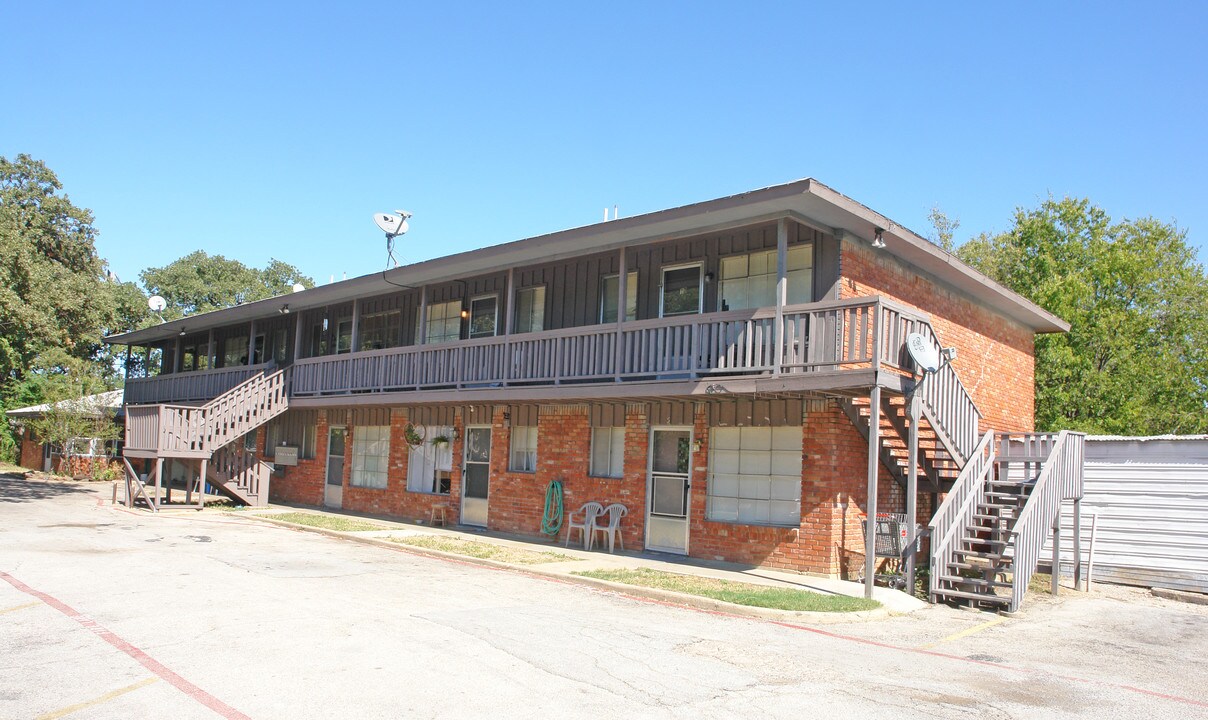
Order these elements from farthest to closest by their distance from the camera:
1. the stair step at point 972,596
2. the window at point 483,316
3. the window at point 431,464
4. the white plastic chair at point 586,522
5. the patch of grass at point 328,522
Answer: the window at point 431,464 → the window at point 483,316 → the patch of grass at point 328,522 → the white plastic chair at point 586,522 → the stair step at point 972,596

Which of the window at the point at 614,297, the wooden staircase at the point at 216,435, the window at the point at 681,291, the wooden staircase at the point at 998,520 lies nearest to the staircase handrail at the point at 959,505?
the wooden staircase at the point at 998,520

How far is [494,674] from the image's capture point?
23.3 ft

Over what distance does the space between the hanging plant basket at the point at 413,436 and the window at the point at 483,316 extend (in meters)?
2.59

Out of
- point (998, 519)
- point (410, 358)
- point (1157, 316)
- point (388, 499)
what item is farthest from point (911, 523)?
point (1157, 316)

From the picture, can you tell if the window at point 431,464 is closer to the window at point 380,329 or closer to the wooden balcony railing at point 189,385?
the window at point 380,329

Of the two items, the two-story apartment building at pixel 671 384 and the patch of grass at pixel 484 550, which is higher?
the two-story apartment building at pixel 671 384

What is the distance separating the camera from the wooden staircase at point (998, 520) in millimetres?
12008

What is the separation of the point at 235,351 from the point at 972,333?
2270 centimetres

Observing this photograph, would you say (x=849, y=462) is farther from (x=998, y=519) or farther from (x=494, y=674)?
(x=494, y=674)

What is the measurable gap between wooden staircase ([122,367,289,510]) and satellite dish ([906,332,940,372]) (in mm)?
15946

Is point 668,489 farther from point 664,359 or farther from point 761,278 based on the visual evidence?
point 761,278

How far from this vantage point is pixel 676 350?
14.1 metres

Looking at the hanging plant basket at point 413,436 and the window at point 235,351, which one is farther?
the window at point 235,351

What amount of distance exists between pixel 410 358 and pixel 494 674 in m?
13.2
